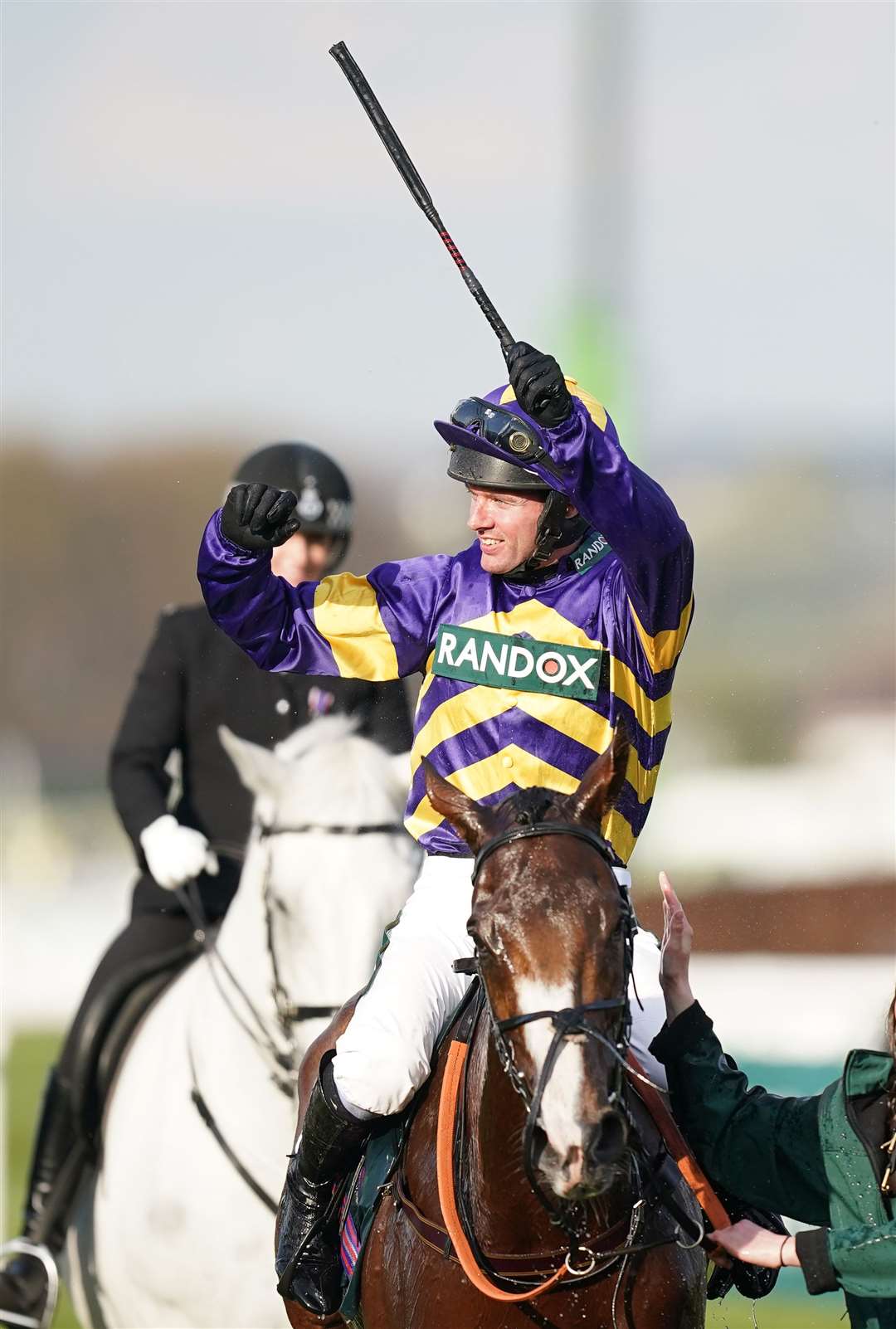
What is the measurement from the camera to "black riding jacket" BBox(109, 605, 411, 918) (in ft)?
20.7

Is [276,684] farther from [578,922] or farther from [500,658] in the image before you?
Answer: [578,922]

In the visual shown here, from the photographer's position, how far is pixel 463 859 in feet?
11.9

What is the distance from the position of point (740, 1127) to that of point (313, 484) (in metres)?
3.86

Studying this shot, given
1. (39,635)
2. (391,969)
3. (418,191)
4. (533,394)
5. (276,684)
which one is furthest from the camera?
(39,635)

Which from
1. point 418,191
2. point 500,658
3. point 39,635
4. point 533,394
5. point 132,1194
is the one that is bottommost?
point 132,1194

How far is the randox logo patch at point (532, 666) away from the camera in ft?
11.7

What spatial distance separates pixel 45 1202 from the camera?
615 cm

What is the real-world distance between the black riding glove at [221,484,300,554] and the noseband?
104 cm

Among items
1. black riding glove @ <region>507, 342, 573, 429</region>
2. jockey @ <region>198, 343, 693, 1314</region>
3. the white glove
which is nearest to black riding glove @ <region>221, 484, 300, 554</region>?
jockey @ <region>198, 343, 693, 1314</region>

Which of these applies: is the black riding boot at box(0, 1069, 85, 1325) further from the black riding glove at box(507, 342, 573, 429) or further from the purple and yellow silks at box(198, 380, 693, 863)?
the black riding glove at box(507, 342, 573, 429)

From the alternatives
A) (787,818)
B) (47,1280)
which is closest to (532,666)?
(47,1280)

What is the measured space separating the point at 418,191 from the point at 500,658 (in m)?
1.00

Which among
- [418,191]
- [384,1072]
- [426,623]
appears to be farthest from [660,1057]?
[418,191]

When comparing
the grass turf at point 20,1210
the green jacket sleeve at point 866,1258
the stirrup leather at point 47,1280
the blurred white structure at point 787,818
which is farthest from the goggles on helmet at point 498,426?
the blurred white structure at point 787,818
